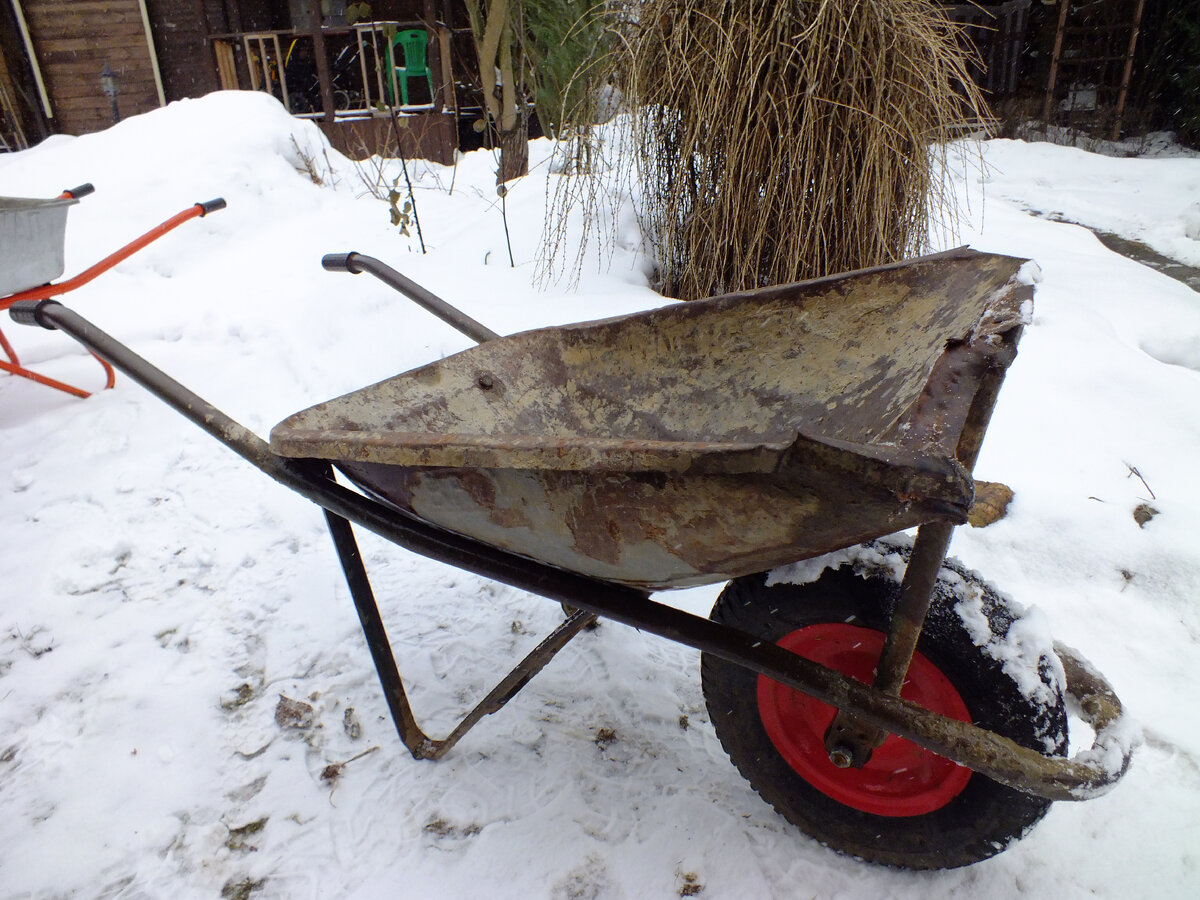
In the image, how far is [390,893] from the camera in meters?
1.19

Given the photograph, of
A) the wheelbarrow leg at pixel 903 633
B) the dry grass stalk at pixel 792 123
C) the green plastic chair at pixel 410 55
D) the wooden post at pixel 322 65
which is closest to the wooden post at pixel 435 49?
the green plastic chair at pixel 410 55

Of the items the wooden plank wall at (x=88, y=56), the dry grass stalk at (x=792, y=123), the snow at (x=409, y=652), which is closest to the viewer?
the snow at (x=409, y=652)

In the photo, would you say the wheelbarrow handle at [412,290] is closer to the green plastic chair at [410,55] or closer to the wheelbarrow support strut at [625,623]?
the wheelbarrow support strut at [625,623]

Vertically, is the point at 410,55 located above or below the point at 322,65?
above

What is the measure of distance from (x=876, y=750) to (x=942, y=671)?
193mm

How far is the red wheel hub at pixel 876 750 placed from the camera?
116 cm

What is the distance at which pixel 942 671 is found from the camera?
114cm

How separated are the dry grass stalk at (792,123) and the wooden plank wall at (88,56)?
28.9ft

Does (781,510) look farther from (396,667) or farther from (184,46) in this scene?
(184,46)

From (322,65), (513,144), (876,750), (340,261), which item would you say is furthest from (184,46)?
(876,750)

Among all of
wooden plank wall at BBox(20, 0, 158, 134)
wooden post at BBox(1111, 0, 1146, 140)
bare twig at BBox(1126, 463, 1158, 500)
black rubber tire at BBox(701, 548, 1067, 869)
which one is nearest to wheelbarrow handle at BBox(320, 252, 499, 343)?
black rubber tire at BBox(701, 548, 1067, 869)

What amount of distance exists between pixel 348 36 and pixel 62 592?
9.42 meters

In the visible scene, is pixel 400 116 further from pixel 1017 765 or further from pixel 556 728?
pixel 1017 765

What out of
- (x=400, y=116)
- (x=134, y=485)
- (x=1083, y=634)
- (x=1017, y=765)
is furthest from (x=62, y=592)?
(x=400, y=116)
